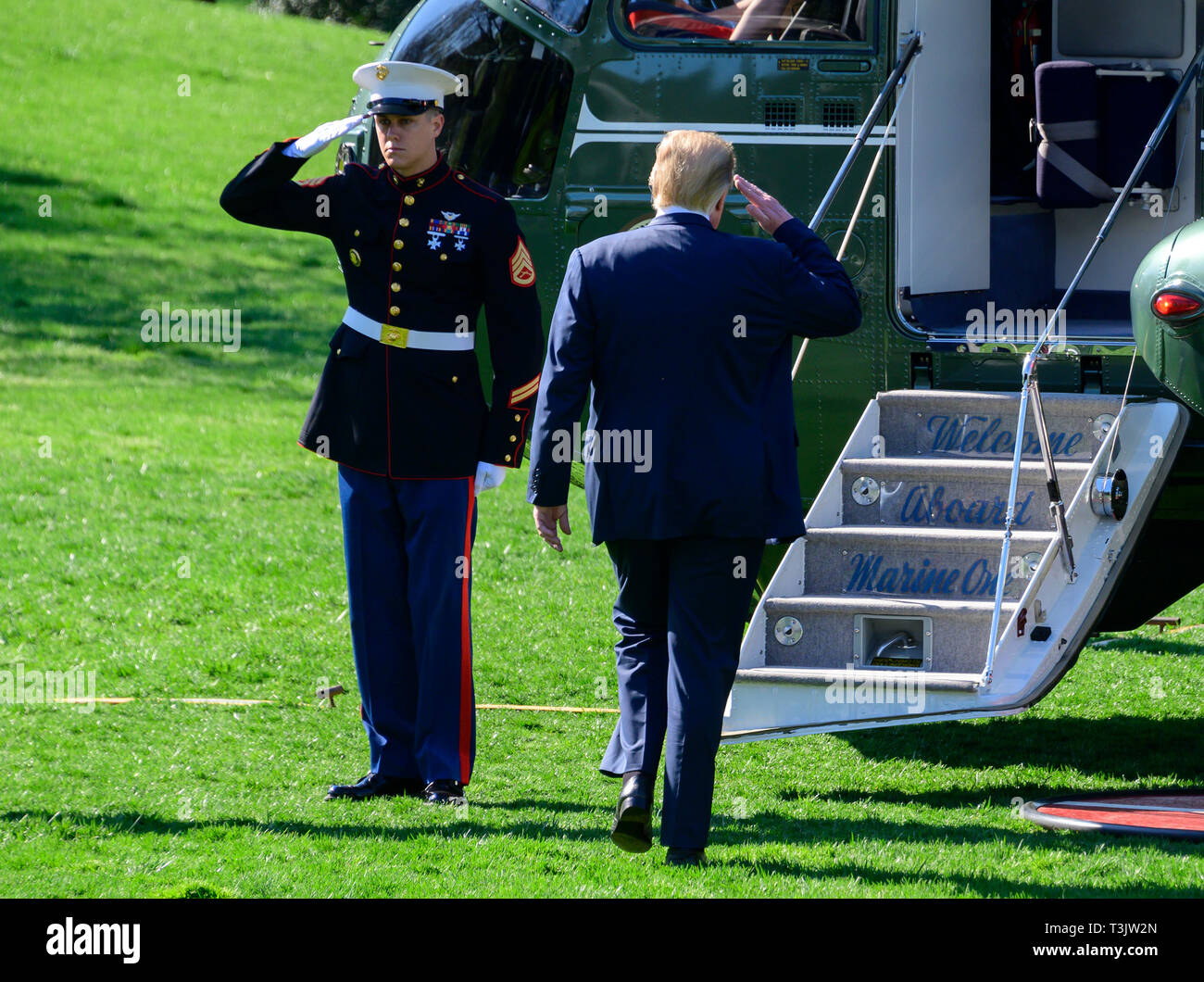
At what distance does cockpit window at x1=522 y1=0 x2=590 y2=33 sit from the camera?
18.9ft

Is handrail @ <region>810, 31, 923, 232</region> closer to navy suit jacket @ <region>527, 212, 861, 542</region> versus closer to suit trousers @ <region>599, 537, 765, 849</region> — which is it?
navy suit jacket @ <region>527, 212, 861, 542</region>

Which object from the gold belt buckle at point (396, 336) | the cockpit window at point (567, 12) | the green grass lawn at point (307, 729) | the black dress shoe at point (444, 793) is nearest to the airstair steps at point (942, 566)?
the green grass lawn at point (307, 729)

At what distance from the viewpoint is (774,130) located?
18.3 ft

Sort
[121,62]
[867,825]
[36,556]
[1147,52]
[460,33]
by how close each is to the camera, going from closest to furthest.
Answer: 1. [867,825]
2. [460,33]
3. [1147,52]
4. [36,556]
5. [121,62]

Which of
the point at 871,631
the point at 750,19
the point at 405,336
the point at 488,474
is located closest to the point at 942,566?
the point at 871,631

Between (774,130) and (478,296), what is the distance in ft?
4.23

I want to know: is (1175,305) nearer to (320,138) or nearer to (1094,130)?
(1094,130)

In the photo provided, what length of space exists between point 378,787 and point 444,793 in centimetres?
23

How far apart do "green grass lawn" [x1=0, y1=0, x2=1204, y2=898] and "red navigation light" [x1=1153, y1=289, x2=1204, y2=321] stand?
4.64 ft

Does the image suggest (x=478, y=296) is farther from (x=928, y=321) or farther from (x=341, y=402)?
(x=928, y=321)

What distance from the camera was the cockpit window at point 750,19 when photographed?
5586 millimetres

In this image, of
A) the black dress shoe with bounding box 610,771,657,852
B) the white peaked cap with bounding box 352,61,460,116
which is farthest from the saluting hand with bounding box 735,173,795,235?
the black dress shoe with bounding box 610,771,657,852
